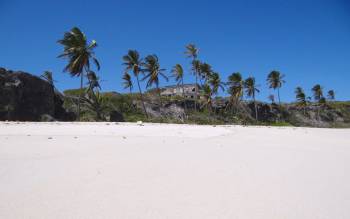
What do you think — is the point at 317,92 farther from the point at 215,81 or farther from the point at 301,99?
the point at 215,81

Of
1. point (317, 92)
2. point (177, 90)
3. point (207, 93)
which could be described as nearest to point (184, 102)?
point (207, 93)

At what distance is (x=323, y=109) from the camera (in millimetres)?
60438

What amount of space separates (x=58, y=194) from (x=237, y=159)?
2784 mm

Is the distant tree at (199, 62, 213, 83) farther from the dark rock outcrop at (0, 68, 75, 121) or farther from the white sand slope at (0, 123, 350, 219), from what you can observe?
the white sand slope at (0, 123, 350, 219)

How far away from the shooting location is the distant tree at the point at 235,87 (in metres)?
44.0

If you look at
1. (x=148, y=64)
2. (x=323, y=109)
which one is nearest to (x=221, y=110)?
(x=148, y=64)

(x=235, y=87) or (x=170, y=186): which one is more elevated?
(x=235, y=87)

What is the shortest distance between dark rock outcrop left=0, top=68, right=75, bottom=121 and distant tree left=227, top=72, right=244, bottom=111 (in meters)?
28.0

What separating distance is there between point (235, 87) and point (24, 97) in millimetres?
31202

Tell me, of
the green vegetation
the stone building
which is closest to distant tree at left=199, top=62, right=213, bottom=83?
the green vegetation

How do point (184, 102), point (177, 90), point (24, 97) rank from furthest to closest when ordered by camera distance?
point (177, 90)
point (184, 102)
point (24, 97)

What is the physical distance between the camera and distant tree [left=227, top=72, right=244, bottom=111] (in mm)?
43969

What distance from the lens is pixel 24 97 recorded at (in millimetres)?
22219

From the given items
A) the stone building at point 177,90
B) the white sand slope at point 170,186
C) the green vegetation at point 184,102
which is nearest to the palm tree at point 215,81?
the green vegetation at point 184,102
